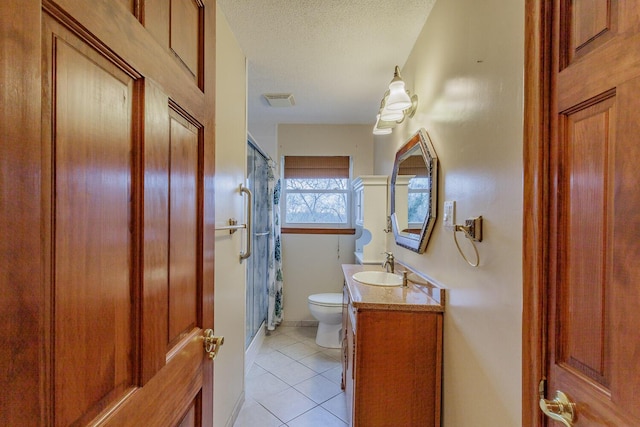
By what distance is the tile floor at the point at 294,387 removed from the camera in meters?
1.95

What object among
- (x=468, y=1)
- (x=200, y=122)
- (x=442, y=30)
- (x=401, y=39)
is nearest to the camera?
(x=200, y=122)

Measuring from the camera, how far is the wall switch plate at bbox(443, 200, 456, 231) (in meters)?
1.32

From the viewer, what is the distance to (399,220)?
229 cm

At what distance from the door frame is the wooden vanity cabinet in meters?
0.63

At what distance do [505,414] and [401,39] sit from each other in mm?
1907

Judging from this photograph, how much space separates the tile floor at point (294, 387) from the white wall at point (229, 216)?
179 mm

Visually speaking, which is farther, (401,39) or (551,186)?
(401,39)

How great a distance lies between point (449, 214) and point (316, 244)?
229 cm

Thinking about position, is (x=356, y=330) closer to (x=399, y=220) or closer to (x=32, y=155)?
(x=399, y=220)

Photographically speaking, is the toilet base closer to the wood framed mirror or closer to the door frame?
the wood framed mirror

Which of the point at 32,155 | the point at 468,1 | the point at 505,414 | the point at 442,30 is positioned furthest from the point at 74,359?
the point at 442,30

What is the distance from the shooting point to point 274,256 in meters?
3.20

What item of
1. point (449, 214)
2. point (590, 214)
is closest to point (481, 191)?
point (449, 214)

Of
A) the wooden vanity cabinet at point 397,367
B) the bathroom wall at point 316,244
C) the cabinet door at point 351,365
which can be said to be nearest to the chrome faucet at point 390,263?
the cabinet door at point 351,365
